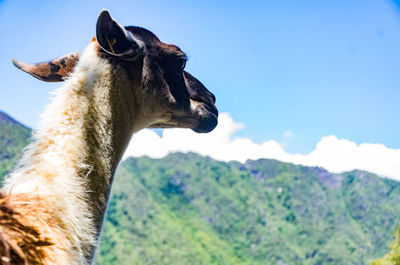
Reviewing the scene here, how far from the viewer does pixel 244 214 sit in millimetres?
117875

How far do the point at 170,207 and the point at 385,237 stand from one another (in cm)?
6755

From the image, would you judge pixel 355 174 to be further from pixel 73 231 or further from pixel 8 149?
pixel 73 231

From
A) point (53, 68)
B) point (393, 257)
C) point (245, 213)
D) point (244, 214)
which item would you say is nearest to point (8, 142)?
point (393, 257)

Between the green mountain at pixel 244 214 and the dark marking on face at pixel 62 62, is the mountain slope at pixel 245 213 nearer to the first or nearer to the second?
the green mountain at pixel 244 214

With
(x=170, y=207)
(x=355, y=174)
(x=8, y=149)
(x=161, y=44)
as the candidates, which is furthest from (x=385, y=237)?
(x=161, y=44)

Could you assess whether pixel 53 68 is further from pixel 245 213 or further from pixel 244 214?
pixel 245 213

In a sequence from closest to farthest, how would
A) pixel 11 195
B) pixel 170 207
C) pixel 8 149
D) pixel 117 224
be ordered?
pixel 11 195 → pixel 8 149 → pixel 117 224 → pixel 170 207

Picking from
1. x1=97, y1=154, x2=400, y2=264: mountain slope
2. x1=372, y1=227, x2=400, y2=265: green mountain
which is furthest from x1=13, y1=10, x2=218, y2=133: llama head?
x1=97, y1=154, x2=400, y2=264: mountain slope

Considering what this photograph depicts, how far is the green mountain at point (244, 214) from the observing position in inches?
3925

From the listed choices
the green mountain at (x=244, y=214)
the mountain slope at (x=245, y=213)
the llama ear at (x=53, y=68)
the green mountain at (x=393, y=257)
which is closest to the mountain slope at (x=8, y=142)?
the green mountain at (x=244, y=214)

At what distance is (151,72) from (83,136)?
94cm

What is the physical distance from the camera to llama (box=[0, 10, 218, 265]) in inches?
74.0

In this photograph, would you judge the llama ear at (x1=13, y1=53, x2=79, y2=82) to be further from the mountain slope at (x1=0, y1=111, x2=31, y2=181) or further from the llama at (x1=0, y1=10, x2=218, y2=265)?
the mountain slope at (x1=0, y1=111, x2=31, y2=181)

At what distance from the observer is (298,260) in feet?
356
